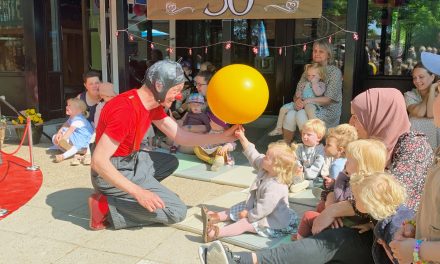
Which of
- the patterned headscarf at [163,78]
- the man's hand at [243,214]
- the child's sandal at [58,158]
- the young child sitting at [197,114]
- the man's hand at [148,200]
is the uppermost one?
the patterned headscarf at [163,78]

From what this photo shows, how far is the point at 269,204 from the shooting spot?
3.50m

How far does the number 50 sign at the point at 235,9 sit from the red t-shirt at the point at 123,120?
8.08ft

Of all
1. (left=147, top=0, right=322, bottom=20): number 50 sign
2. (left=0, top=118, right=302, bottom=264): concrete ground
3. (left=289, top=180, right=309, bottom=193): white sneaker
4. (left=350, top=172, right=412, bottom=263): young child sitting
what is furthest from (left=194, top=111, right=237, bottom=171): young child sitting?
(left=350, top=172, right=412, bottom=263): young child sitting

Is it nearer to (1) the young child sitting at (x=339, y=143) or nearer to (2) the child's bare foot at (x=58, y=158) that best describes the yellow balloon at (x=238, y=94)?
(1) the young child sitting at (x=339, y=143)

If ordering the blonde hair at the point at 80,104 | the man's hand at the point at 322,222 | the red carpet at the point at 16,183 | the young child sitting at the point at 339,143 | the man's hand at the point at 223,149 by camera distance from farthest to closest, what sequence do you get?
the blonde hair at the point at 80,104 → the man's hand at the point at 223,149 → the red carpet at the point at 16,183 → the young child sitting at the point at 339,143 → the man's hand at the point at 322,222

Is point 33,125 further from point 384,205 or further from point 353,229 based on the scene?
point 384,205

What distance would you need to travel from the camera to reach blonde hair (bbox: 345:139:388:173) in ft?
9.24

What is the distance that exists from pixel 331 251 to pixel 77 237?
204cm

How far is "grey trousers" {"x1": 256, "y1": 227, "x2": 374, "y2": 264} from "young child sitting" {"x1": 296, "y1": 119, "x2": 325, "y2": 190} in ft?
6.77

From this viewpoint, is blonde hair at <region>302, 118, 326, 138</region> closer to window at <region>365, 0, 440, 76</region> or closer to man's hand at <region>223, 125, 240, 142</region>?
man's hand at <region>223, 125, 240, 142</region>

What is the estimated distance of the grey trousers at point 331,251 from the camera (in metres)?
2.80

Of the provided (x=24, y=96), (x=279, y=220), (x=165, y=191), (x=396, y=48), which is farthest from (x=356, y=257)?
(x=24, y=96)

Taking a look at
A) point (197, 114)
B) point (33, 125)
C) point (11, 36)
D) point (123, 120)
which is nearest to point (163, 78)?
point (123, 120)

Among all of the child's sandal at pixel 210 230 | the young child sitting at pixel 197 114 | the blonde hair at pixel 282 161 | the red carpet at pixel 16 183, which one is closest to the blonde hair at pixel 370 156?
the blonde hair at pixel 282 161
